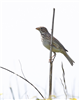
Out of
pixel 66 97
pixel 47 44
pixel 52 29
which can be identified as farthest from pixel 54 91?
pixel 47 44

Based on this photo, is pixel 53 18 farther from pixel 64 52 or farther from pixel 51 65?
pixel 64 52

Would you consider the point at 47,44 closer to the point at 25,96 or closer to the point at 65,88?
the point at 25,96

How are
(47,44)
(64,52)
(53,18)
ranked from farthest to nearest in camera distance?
(64,52) → (47,44) → (53,18)

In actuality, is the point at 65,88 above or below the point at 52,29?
below

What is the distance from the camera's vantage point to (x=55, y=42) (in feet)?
13.8

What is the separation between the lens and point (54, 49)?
4129 millimetres

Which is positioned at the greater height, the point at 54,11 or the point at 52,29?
the point at 54,11

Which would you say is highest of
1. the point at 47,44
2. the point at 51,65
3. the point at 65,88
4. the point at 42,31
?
the point at 42,31

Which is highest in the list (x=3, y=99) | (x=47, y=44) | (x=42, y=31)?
(x=42, y=31)

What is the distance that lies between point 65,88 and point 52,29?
627mm

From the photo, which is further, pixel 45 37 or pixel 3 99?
pixel 45 37

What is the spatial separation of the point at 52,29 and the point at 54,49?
215 cm

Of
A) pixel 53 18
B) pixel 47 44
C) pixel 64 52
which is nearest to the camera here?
pixel 53 18

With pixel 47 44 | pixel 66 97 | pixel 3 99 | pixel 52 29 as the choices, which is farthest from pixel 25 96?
pixel 47 44
